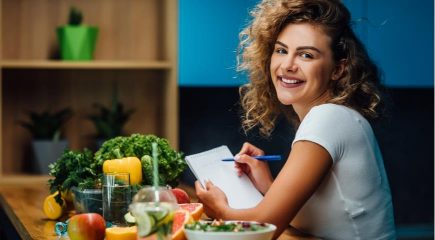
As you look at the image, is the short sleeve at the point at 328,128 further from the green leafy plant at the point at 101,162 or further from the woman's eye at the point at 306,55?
the green leafy plant at the point at 101,162

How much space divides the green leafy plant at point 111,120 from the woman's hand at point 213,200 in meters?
1.99

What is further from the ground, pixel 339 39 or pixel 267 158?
pixel 339 39

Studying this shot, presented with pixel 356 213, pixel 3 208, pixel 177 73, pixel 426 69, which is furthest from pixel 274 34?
pixel 426 69

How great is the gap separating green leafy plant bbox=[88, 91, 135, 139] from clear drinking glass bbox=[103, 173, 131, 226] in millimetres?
1967

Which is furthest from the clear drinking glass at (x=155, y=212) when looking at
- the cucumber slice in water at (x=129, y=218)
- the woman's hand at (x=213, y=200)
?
the woman's hand at (x=213, y=200)

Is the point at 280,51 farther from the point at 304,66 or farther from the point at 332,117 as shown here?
the point at 332,117

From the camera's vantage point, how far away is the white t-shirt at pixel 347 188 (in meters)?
2.18

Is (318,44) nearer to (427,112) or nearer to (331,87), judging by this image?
(331,87)

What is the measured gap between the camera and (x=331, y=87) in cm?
238

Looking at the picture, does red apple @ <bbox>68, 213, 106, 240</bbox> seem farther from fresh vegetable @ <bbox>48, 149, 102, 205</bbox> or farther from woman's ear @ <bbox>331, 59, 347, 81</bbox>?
woman's ear @ <bbox>331, 59, 347, 81</bbox>

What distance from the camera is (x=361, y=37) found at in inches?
161

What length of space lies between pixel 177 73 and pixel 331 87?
1685 mm

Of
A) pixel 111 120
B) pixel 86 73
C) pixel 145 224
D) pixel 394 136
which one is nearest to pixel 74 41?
pixel 86 73

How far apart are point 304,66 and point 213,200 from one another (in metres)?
0.43
